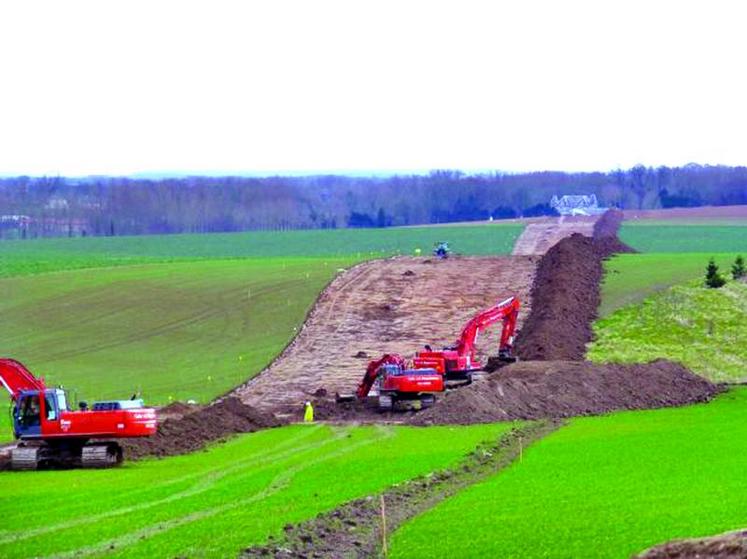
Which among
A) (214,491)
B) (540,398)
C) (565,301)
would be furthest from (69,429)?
(565,301)

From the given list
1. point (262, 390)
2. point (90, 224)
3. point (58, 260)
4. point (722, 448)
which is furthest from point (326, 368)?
point (90, 224)

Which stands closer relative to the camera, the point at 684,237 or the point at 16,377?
the point at 16,377

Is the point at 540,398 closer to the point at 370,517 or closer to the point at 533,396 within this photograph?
A: the point at 533,396

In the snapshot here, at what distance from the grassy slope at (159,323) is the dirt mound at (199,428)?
7.78m

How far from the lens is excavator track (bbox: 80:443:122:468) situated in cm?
3622

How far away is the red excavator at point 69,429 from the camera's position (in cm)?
3569

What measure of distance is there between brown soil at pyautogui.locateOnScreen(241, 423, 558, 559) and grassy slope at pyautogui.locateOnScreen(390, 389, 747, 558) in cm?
47

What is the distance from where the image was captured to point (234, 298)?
7525 centimetres

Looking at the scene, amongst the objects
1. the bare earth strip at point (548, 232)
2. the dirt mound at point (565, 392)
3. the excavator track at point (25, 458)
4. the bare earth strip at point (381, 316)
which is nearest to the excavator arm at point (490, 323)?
the dirt mound at point (565, 392)

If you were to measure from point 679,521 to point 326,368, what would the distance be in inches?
1453

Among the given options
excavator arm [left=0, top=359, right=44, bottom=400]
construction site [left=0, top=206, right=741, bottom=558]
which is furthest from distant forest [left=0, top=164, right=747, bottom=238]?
excavator arm [left=0, top=359, right=44, bottom=400]

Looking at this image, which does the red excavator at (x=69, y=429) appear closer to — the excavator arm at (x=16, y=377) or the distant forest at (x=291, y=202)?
the excavator arm at (x=16, y=377)

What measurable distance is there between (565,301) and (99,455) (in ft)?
109

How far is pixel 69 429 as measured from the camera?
118ft
